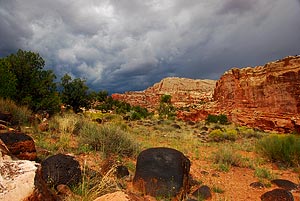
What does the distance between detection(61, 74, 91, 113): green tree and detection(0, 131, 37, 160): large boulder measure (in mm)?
17232

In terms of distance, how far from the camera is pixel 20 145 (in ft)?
16.2

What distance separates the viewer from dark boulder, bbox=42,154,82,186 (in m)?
4.25

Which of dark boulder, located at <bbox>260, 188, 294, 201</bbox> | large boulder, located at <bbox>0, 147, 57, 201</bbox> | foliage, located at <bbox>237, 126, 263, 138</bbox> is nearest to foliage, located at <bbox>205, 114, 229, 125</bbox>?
foliage, located at <bbox>237, 126, 263, 138</bbox>

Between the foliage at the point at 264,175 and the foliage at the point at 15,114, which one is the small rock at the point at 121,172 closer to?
the foliage at the point at 264,175

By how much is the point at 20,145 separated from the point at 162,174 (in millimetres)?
3248

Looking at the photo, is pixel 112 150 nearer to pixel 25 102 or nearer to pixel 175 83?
pixel 25 102

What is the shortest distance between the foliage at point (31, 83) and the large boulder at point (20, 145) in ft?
27.7

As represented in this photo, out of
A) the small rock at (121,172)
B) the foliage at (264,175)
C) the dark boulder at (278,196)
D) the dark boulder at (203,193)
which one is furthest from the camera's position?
the foliage at (264,175)

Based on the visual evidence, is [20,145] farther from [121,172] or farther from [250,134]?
[250,134]

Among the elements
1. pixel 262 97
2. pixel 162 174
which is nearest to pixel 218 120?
pixel 262 97

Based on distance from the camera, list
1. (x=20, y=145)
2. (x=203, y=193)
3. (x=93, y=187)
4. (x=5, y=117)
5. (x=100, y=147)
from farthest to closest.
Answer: (x=5, y=117) < (x=100, y=147) < (x=203, y=193) < (x=20, y=145) < (x=93, y=187)

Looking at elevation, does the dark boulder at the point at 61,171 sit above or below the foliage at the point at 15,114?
below

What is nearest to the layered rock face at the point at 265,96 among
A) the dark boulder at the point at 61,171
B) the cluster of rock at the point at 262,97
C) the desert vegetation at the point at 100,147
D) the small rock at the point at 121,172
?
the cluster of rock at the point at 262,97

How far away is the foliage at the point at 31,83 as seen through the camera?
13008 millimetres
